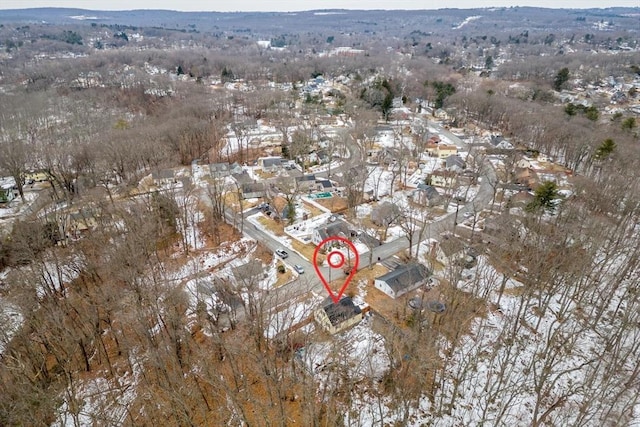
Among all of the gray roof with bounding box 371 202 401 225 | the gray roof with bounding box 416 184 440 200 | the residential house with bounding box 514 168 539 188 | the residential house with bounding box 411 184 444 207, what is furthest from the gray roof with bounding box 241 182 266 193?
the residential house with bounding box 514 168 539 188

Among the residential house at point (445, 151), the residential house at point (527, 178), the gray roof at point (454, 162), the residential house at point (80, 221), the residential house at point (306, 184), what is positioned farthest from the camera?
the residential house at point (445, 151)

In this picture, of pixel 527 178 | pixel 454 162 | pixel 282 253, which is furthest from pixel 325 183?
pixel 527 178

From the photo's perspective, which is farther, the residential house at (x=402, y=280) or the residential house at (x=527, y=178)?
the residential house at (x=527, y=178)

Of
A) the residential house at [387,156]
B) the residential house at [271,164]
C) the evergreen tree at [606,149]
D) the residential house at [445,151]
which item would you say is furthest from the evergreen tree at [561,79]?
the residential house at [271,164]

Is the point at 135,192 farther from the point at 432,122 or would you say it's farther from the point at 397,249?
the point at 432,122

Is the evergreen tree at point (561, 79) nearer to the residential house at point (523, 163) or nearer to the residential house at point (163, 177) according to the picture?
the residential house at point (523, 163)

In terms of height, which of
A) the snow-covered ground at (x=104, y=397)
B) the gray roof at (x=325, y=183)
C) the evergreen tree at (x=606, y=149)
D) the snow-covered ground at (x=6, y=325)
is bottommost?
the snow-covered ground at (x=104, y=397)
